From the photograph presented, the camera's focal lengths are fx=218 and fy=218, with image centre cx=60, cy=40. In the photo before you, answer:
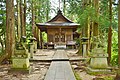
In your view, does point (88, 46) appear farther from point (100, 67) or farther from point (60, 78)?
point (60, 78)

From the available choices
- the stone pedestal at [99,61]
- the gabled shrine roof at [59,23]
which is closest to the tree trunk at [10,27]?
the stone pedestal at [99,61]

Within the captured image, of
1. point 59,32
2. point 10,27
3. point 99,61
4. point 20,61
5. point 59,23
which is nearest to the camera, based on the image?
point 99,61

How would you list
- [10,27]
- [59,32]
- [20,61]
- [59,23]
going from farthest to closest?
[59,32]
[59,23]
[10,27]
[20,61]

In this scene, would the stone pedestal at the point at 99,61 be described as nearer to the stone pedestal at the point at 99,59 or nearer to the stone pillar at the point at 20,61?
the stone pedestal at the point at 99,59

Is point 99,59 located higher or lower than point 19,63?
higher

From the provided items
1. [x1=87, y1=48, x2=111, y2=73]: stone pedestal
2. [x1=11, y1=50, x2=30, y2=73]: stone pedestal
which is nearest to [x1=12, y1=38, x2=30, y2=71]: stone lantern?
[x1=11, y1=50, x2=30, y2=73]: stone pedestal

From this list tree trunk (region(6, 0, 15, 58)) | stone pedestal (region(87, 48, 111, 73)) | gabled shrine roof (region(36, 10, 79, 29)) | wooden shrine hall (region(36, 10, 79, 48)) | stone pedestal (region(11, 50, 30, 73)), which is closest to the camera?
stone pedestal (region(87, 48, 111, 73))

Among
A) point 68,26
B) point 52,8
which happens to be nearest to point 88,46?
point 68,26

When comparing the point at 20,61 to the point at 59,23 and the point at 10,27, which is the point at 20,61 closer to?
the point at 10,27

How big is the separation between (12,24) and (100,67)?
18.9 ft

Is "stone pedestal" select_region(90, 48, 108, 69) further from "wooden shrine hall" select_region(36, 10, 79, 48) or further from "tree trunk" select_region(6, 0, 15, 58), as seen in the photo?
"wooden shrine hall" select_region(36, 10, 79, 48)

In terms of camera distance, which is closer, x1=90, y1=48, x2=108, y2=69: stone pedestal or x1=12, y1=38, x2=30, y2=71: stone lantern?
x1=90, y1=48, x2=108, y2=69: stone pedestal

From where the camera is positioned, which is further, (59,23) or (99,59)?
(59,23)

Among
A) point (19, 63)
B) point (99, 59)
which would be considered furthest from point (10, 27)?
point (99, 59)
